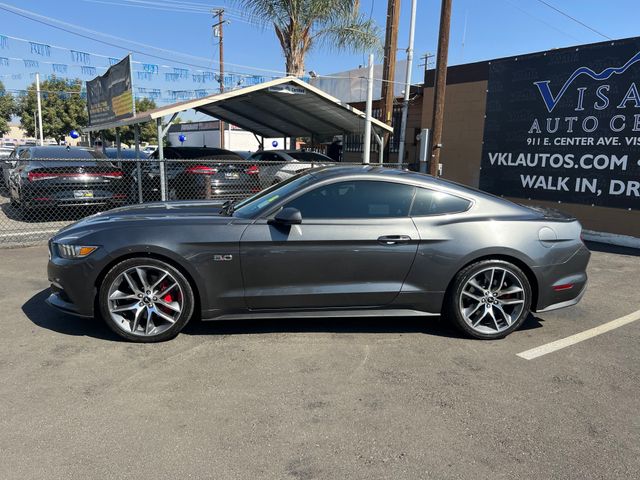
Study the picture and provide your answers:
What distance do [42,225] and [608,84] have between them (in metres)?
10.8

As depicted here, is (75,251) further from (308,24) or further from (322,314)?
(308,24)

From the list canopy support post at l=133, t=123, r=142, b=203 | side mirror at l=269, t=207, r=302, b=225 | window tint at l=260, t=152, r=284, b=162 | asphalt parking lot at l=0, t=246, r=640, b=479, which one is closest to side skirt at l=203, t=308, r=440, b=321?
asphalt parking lot at l=0, t=246, r=640, b=479

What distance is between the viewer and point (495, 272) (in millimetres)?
4191

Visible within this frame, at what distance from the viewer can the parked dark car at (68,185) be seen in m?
8.73

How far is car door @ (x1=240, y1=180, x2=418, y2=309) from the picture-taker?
3957 mm

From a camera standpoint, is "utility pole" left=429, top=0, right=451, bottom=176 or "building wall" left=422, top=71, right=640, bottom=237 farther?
"building wall" left=422, top=71, right=640, bottom=237

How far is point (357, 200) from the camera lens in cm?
419

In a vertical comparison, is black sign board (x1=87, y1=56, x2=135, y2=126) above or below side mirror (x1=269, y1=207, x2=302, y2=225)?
above

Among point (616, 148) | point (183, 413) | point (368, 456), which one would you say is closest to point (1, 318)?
point (183, 413)

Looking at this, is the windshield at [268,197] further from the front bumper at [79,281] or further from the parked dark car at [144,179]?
the parked dark car at [144,179]

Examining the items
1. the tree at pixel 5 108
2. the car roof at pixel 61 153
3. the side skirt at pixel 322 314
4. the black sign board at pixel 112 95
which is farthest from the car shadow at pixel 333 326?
the tree at pixel 5 108

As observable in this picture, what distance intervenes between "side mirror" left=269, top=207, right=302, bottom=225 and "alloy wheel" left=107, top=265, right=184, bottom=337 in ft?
3.24

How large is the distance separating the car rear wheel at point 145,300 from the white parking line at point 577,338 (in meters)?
2.87

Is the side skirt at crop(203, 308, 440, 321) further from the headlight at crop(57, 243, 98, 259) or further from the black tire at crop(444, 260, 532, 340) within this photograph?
the headlight at crop(57, 243, 98, 259)
